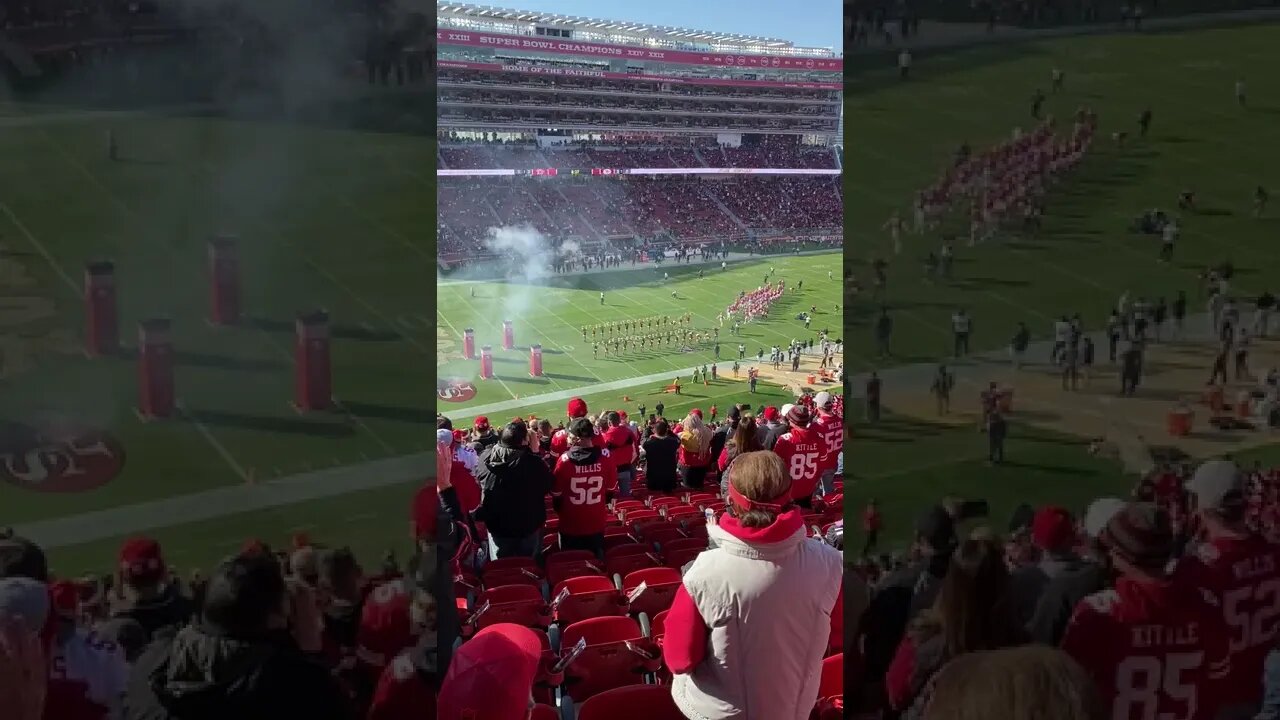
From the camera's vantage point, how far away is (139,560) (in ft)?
8.34

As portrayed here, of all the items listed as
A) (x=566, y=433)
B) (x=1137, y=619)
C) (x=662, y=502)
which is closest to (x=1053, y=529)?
(x=1137, y=619)

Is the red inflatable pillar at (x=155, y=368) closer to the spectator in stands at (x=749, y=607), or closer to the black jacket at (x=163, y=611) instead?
the black jacket at (x=163, y=611)

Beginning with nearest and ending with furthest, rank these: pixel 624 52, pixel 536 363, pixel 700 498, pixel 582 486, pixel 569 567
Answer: pixel 569 567
pixel 582 486
pixel 700 498
pixel 536 363
pixel 624 52

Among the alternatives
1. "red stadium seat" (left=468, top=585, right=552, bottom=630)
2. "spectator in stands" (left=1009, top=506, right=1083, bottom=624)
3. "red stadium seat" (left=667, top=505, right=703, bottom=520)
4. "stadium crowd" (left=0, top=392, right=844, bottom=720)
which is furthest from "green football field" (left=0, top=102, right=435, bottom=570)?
"red stadium seat" (left=667, top=505, right=703, bottom=520)

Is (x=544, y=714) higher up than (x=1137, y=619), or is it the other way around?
(x=1137, y=619)

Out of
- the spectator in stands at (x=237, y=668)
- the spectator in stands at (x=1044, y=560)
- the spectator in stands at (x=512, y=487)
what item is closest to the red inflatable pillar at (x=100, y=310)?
the spectator in stands at (x=237, y=668)

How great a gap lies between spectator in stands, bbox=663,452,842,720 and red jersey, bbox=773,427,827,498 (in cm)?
386

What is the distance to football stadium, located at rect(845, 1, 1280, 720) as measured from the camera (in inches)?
111

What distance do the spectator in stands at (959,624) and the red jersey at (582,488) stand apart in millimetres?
2791

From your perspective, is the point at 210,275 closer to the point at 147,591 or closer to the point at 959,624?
the point at 147,591

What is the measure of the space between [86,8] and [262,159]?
20.2 inches

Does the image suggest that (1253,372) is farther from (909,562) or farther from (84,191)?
(84,191)

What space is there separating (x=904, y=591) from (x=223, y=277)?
1875mm

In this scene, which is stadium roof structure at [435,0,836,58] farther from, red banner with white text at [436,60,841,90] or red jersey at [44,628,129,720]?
red jersey at [44,628,129,720]
